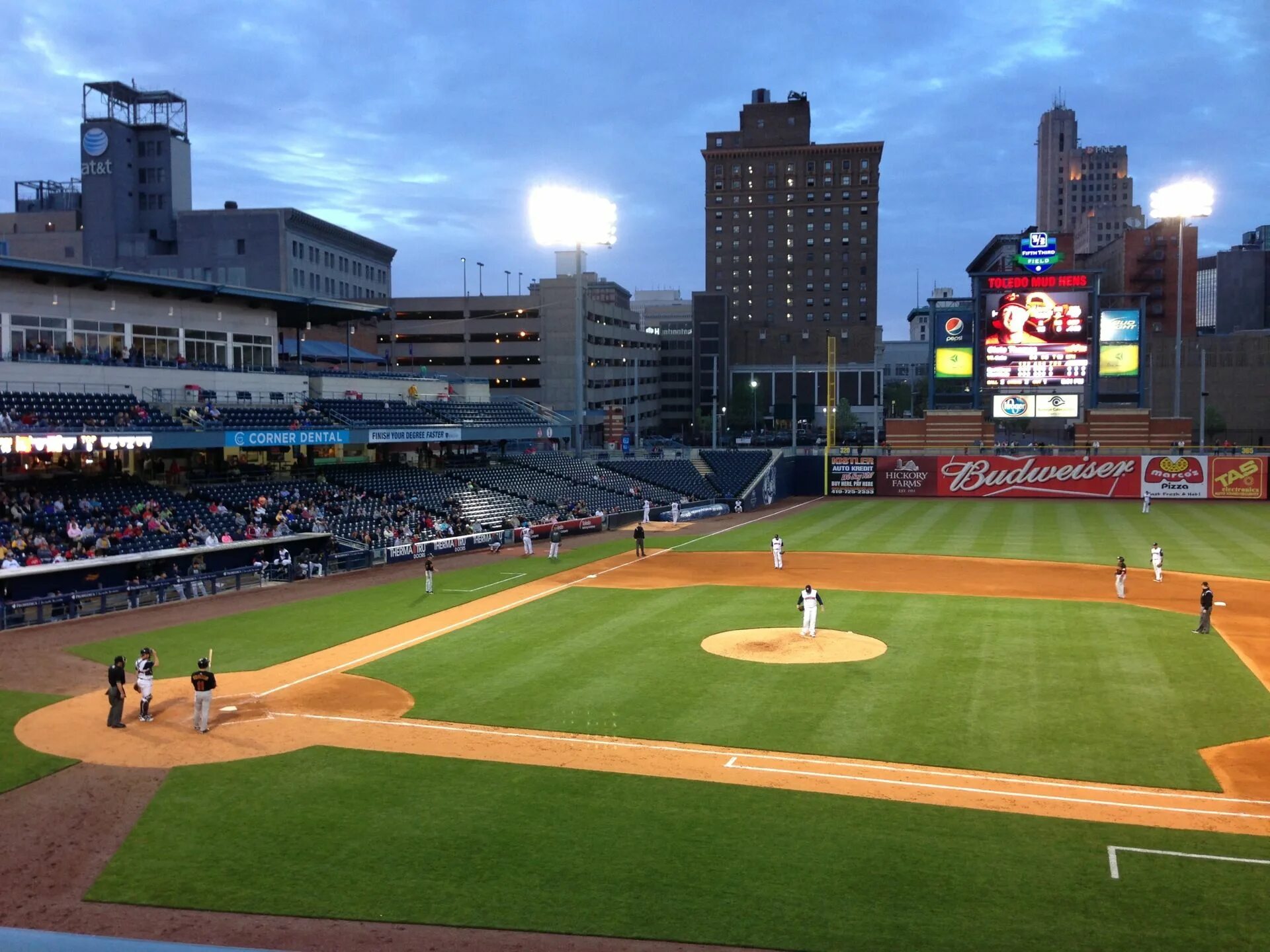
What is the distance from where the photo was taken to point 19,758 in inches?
619

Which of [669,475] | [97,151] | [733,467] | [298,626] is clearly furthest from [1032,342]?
[97,151]

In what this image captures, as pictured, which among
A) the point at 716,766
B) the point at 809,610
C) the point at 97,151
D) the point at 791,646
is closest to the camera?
the point at 716,766

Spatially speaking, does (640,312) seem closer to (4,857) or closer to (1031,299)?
(1031,299)

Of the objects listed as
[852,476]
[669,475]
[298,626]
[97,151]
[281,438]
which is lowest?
[298,626]

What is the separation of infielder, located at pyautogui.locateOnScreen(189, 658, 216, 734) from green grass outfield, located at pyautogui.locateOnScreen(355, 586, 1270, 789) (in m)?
3.73

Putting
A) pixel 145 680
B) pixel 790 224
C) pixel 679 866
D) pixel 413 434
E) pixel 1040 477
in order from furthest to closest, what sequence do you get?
1. pixel 790 224
2. pixel 1040 477
3. pixel 413 434
4. pixel 145 680
5. pixel 679 866

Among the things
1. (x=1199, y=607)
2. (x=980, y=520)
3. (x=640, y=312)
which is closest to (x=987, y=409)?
(x=980, y=520)

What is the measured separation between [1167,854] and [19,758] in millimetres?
17181

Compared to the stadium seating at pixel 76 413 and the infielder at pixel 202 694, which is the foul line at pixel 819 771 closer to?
the infielder at pixel 202 694

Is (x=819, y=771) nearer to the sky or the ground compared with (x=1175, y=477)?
nearer to the ground

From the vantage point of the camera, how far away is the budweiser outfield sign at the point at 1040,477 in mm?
59469

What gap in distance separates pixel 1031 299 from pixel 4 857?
59.0 m

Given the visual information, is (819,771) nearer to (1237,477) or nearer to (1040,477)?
(1040,477)

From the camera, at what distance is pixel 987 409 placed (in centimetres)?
7431
